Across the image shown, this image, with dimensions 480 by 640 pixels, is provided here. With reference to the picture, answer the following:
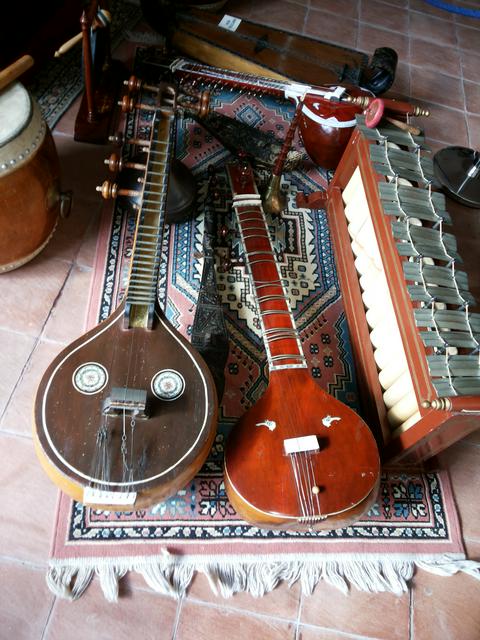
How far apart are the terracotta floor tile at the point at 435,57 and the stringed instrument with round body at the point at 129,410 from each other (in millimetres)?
2622

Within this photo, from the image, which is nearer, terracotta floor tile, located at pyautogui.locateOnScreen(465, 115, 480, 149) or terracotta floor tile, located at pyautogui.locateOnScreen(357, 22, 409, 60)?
terracotta floor tile, located at pyautogui.locateOnScreen(465, 115, 480, 149)

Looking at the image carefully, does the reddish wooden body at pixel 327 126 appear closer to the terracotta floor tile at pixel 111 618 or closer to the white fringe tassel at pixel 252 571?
the white fringe tassel at pixel 252 571

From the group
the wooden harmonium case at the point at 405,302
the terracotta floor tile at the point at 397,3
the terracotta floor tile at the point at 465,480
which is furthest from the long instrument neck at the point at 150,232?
the terracotta floor tile at the point at 397,3

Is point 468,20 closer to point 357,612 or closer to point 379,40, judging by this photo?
point 379,40

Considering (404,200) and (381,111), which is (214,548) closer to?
(404,200)

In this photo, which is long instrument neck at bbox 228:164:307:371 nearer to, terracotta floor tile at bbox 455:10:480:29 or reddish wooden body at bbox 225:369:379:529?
reddish wooden body at bbox 225:369:379:529

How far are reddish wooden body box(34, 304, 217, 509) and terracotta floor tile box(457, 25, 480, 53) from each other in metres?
3.20

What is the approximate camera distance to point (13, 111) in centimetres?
154

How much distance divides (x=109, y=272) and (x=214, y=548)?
41.5 inches

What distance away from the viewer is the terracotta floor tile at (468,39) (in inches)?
132

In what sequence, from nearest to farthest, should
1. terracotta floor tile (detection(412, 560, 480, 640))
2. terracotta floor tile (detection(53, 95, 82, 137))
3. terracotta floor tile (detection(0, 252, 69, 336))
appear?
terracotta floor tile (detection(412, 560, 480, 640)) → terracotta floor tile (detection(0, 252, 69, 336)) → terracotta floor tile (detection(53, 95, 82, 137))

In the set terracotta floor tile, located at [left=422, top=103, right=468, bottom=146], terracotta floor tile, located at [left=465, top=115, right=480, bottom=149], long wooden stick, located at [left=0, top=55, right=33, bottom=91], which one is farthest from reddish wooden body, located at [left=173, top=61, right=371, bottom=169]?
terracotta floor tile, located at [left=465, top=115, right=480, bottom=149]

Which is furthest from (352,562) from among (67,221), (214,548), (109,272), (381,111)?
(67,221)

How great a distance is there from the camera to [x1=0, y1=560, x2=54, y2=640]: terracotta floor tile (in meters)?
1.35
